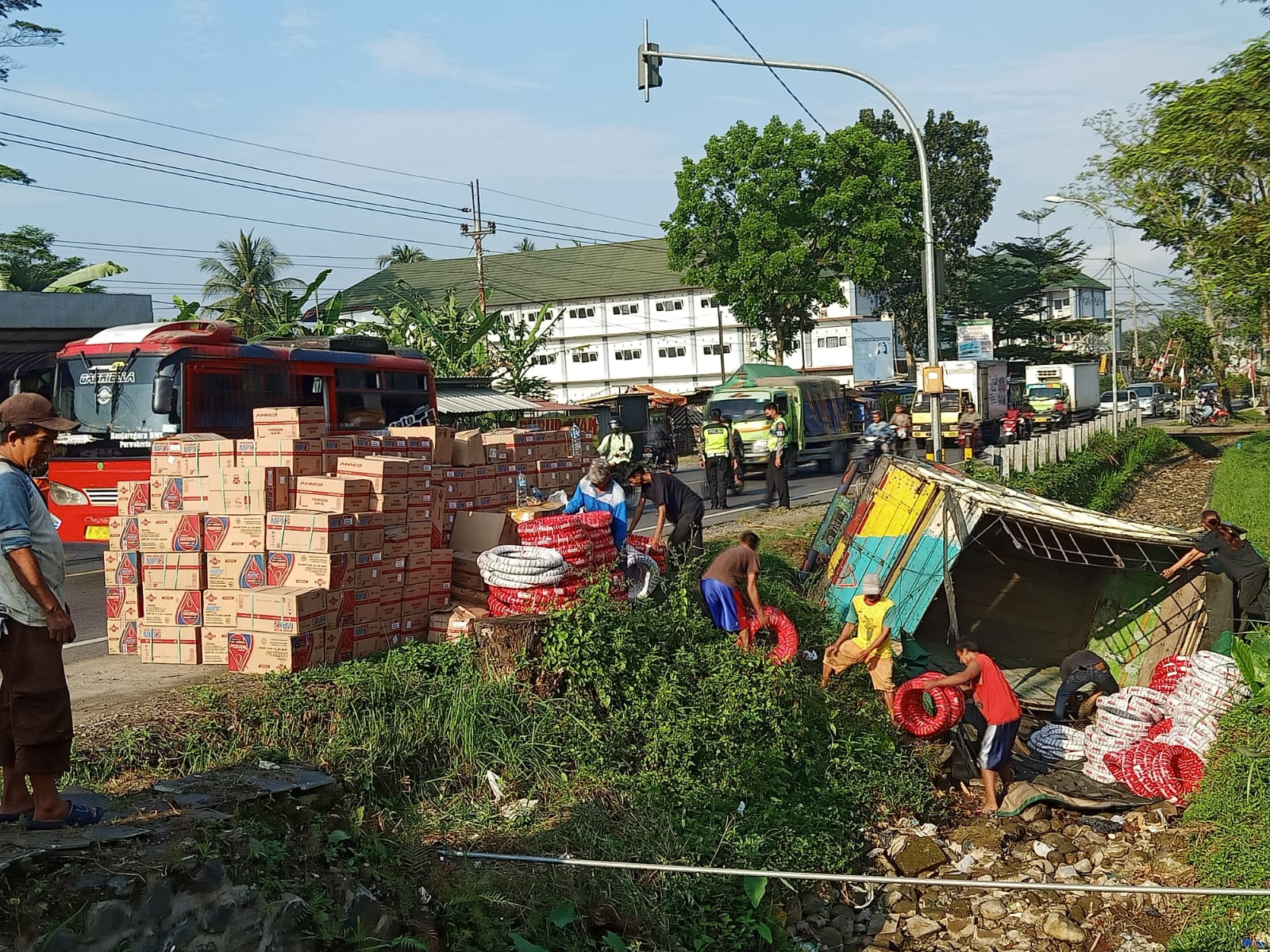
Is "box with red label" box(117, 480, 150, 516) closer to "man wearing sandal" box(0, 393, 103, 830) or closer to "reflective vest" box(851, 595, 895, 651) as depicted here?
"man wearing sandal" box(0, 393, 103, 830)

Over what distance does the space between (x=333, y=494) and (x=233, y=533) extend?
0.85 m

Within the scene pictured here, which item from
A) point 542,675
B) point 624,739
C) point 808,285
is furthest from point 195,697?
point 808,285

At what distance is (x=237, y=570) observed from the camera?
29.2ft

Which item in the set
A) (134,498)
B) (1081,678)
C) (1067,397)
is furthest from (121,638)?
(1067,397)

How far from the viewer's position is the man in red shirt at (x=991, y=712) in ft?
33.7

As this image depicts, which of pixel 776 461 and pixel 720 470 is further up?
pixel 776 461

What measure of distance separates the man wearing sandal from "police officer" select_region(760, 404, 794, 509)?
14.0 meters

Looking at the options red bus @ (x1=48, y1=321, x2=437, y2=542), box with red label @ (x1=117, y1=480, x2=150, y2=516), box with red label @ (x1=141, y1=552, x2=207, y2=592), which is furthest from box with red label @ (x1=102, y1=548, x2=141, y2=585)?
red bus @ (x1=48, y1=321, x2=437, y2=542)

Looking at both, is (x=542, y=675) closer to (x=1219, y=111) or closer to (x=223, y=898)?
(x=223, y=898)

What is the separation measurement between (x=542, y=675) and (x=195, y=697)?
264 cm

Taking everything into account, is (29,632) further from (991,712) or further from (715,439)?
(715,439)

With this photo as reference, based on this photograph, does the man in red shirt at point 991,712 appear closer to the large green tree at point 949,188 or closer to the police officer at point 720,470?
the police officer at point 720,470

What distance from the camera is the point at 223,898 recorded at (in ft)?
16.2

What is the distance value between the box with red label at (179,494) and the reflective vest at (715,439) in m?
12.8
